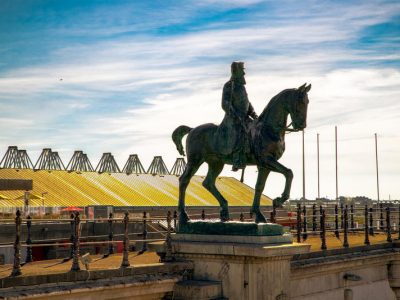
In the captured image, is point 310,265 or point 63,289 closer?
point 63,289

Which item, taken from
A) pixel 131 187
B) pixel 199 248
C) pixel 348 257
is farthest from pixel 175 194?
pixel 199 248

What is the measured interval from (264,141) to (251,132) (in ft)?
1.03

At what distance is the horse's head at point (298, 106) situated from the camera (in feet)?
42.7

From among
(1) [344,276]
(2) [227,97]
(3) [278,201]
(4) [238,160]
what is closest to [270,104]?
(2) [227,97]

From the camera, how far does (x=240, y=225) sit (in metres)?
12.4

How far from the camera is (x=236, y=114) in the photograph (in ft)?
42.4

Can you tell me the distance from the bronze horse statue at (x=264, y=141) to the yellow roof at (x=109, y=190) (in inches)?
1226

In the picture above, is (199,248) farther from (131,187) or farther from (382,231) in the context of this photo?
(131,187)

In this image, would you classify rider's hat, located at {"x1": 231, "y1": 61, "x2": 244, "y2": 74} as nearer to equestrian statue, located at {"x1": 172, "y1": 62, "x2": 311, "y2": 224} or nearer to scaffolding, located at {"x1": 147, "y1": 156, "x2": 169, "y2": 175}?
equestrian statue, located at {"x1": 172, "y1": 62, "x2": 311, "y2": 224}

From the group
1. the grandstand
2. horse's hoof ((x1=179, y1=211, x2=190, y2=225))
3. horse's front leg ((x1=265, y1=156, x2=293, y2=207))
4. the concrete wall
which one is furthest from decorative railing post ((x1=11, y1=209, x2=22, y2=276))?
the grandstand

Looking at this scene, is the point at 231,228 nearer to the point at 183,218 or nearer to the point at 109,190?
the point at 183,218

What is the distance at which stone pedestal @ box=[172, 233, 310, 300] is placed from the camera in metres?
11.9

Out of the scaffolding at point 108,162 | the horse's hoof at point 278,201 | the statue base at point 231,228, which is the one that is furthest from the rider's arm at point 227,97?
the scaffolding at point 108,162

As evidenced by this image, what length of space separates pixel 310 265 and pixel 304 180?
46701 millimetres
